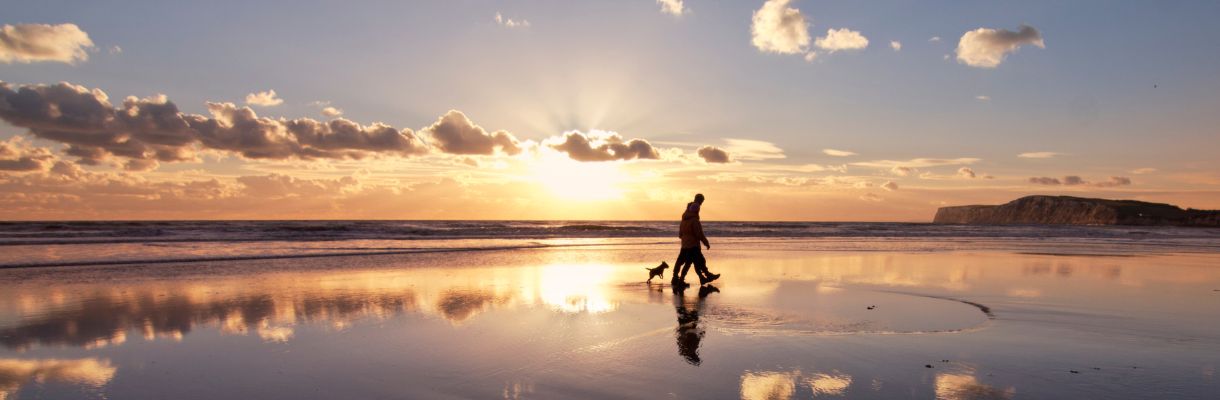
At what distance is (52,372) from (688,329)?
6.61m

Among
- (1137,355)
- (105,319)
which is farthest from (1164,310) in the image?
(105,319)

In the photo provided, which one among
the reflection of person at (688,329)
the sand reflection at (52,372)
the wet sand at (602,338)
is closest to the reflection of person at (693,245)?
the wet sand at (602,338)

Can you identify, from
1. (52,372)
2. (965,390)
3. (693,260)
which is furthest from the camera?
(693,260)

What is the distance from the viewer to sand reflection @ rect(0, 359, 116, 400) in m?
5.48

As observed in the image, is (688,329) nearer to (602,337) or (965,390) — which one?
(602,337)

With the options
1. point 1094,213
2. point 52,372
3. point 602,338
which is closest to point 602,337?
point 602,338

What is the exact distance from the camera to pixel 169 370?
5961 millimetres

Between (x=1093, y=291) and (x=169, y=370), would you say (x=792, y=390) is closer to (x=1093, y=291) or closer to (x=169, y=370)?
(x=169, y=370)

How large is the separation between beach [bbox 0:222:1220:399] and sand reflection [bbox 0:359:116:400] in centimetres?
4

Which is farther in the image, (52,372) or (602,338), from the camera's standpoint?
(602,338)

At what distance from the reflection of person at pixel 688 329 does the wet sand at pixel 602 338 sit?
0.05 metres

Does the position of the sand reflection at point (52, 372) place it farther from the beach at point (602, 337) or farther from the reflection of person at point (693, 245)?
the reflection of person at point (693, 245)

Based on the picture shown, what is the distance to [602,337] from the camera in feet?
24.3

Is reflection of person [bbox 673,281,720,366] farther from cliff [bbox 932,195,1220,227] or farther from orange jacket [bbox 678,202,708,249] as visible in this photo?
cliff [bbox 932,195,1220,227]
